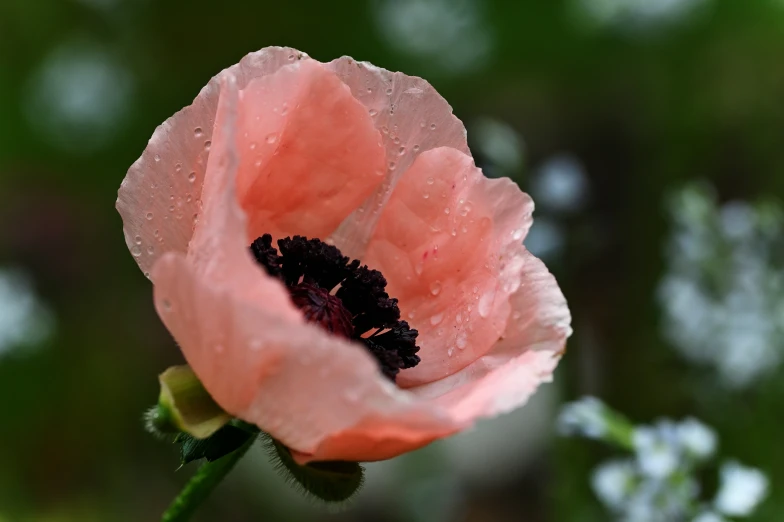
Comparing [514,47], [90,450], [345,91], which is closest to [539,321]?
[345,91]

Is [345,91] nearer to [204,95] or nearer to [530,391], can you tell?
[204,95]

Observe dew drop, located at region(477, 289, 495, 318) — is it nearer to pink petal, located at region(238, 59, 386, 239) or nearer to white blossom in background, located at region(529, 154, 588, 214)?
pink petal, located at region(238, 59, 386, 239)

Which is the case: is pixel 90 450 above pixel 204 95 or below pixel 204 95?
below

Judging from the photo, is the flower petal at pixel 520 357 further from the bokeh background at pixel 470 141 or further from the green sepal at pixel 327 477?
the bokeh background at pixel 470 141

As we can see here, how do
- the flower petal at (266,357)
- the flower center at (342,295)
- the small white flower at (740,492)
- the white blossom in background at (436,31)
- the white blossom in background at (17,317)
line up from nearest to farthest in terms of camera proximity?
the flower petal at (266,357)
the flower center at (342,295)
the small white flower at (740,492)
the white blossom in background at (17,317)
the white blossom in background at (436,31)

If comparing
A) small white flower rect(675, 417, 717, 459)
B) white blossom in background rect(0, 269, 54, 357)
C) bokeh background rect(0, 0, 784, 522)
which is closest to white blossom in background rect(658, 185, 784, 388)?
bokeh background rect(0, 0, 784, 522)

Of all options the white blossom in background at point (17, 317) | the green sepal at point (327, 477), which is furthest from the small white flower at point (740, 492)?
the white blossom in background at point (17, 317)

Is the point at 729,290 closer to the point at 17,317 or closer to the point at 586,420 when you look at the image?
the point at 586,420

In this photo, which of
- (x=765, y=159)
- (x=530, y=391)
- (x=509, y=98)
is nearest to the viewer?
(x=530, y=391)
